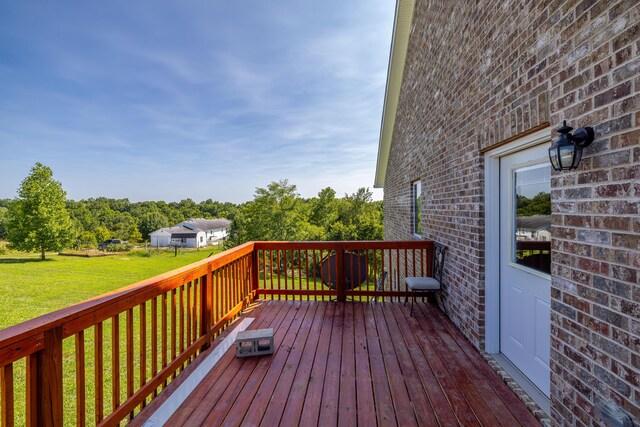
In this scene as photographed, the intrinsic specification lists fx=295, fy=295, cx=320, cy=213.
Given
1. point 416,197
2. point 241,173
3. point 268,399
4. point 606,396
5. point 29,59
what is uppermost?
point 29,59

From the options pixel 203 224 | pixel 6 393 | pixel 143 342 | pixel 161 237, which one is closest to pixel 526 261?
pixel 143 342

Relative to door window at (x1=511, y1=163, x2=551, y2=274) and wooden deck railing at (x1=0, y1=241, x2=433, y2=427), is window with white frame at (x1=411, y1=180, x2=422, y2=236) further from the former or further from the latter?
door window at (x1=511, y1=163, x2=551, y2=274)

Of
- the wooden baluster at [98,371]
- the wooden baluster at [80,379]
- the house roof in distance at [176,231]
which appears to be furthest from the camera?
the house roof in distance at [176,231]

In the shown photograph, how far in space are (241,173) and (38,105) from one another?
1458cm

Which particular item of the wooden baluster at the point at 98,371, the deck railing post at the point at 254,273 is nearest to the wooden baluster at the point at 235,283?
the deck railing post at the point at 254,273

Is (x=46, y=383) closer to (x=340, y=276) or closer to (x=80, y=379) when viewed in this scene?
(x=80, y=379)

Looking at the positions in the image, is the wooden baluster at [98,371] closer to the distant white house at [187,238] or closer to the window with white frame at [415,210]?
the window with white frame at [415,210]

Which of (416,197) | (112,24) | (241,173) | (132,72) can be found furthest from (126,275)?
(416,197)

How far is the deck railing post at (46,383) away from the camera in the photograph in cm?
134

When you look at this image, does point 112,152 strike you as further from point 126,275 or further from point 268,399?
point 268,399

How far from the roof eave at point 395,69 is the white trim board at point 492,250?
4.35 metres

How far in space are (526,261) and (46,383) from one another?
313 centimetres

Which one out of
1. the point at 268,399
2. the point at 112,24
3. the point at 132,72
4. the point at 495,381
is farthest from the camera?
the point at 132,72

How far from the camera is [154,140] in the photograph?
92.9 ft
